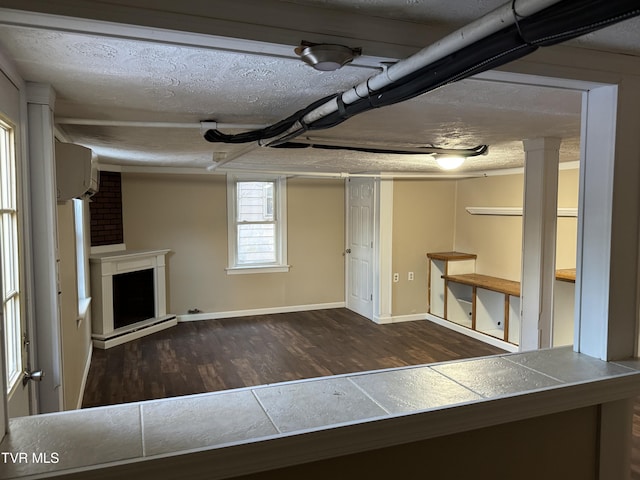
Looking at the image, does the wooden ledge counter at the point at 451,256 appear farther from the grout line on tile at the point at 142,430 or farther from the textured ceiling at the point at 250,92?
the grout line on tile at the point at 142,430

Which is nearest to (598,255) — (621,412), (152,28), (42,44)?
(621,412)

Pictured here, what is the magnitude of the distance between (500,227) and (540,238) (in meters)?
2.88

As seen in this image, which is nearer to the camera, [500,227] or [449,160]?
[449,160]

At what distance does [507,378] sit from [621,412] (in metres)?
0.42

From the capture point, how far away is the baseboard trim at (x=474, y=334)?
525 cm

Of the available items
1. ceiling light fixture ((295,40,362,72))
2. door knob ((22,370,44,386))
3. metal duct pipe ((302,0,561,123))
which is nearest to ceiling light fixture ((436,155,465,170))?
metal duct pipe ((302,0,561,123))

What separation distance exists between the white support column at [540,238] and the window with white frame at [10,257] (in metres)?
3.01

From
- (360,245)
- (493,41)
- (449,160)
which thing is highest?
(449,160)

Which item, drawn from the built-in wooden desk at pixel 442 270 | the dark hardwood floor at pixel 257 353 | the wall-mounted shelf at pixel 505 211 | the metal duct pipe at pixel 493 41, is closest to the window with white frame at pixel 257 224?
the dark hardwood floor at pixel 257 353

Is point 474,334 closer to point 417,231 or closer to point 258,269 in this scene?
point 417,231

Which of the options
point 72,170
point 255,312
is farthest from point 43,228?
point 255,312

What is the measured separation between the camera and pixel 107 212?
225 inches

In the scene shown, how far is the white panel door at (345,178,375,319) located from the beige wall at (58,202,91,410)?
150 inches

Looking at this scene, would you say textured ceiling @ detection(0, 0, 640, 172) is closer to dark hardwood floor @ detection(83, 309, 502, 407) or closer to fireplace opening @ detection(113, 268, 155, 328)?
dark hardwood floor @ detection(83, 309, 502, 407)
